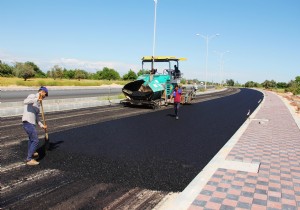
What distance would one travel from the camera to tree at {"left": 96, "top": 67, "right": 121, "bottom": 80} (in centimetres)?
11638

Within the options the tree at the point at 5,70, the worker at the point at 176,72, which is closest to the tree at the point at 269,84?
the tree at the point at 5,70

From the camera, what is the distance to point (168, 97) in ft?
72.2

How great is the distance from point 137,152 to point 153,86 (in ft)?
36.2

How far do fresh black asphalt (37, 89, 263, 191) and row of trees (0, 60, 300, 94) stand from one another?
163ft

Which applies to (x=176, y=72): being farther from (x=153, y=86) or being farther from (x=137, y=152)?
(x=137, y=152)

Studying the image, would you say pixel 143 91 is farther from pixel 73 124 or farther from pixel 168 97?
pixel 73 124

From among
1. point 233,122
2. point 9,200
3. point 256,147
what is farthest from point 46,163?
point 233,122

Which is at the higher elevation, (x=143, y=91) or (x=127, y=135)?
(x=143, y=91)

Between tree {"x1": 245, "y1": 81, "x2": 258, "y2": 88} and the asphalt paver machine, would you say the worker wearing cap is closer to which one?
the asphalt paver machine

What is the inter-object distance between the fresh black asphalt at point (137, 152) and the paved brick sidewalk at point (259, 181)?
712mm

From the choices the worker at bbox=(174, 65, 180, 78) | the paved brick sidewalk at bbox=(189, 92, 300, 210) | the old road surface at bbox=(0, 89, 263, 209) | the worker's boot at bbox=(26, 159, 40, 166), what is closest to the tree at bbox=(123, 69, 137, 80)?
the worker at bbox=(174, 65, 180, 78)

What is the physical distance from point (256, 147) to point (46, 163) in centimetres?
623

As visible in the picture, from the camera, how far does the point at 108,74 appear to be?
4614 inches

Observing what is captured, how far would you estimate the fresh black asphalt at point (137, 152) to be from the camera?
656 cm
